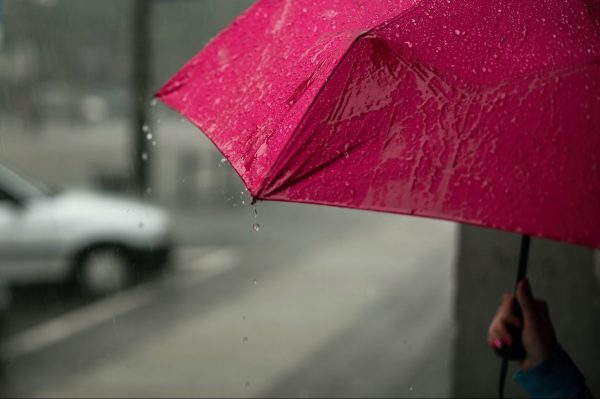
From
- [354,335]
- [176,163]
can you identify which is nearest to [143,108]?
[354,335]

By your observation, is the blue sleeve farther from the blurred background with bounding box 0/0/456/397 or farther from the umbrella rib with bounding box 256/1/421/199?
the blurred background with bounding box 0/0/456/397

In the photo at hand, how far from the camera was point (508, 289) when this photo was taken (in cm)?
323

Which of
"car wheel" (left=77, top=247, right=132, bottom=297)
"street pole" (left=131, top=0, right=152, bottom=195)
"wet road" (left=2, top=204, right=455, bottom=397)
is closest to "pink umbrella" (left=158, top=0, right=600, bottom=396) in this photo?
"wet road" (left=2, top=204, right=455, bottom=397)

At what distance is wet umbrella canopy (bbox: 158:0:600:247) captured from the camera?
56.3 inches

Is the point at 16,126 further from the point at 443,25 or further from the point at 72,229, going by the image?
the point at 443,25

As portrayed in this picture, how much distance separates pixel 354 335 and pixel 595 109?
17.9 ft

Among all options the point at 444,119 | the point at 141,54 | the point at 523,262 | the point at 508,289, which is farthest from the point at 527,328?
the point at 141,54

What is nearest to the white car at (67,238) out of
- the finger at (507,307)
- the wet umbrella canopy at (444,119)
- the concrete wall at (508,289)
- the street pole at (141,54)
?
the street pole at (141,54)

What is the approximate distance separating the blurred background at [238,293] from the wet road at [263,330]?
0.8 inches

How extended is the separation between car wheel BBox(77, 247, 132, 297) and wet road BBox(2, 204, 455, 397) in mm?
186

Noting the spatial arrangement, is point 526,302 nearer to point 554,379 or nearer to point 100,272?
point 554,379

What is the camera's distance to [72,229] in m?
8.21

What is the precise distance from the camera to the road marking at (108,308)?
6.86m

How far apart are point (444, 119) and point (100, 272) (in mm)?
7324
